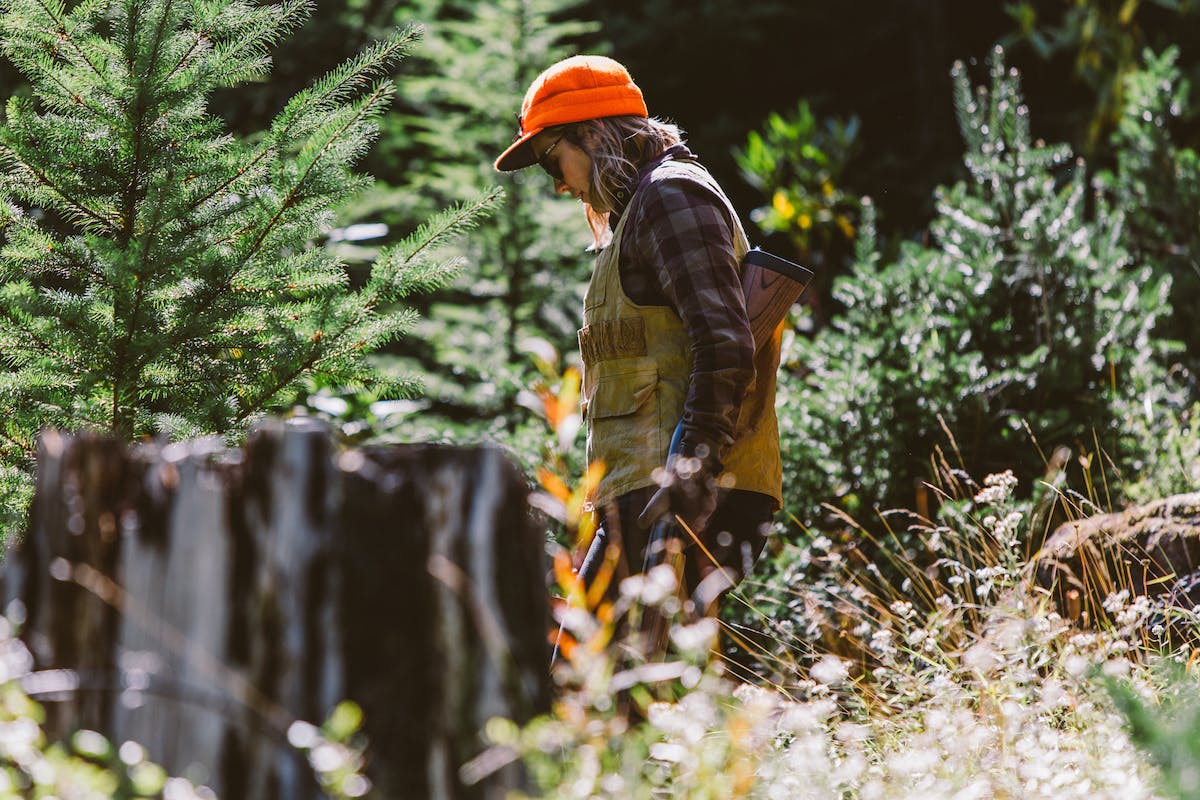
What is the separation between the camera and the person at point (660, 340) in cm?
260

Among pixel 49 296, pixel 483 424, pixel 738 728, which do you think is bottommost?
pixel 483 424

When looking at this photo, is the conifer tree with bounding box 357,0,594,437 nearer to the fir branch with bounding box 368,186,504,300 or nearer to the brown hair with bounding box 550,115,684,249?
the fir branch with bounding box 368,186,504,300

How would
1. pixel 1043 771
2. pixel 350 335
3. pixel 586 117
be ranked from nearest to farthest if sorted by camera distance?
1. pixel 1043 771
2. pixel 586 117
3. pixel 350 335

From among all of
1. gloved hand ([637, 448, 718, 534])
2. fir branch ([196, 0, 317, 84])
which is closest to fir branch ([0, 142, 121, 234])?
fir branch ([196, 0, 317, 84])

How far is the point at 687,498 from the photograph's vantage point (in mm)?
2592

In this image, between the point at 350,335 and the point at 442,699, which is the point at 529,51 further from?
the point at 442,699

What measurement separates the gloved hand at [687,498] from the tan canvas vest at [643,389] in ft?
0.30

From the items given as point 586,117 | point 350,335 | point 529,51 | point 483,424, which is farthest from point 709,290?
point 529,51

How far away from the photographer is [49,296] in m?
2.99

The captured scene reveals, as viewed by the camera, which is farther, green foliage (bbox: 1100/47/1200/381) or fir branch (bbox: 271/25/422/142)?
green foliage (bbox: 1100/47/1200/381)

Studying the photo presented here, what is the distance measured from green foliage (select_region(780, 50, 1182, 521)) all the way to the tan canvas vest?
6.38 ft

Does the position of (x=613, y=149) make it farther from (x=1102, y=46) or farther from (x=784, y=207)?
(x=1102, y=46)

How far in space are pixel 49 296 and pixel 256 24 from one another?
0.95m

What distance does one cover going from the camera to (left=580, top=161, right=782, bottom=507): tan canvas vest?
2734mm
